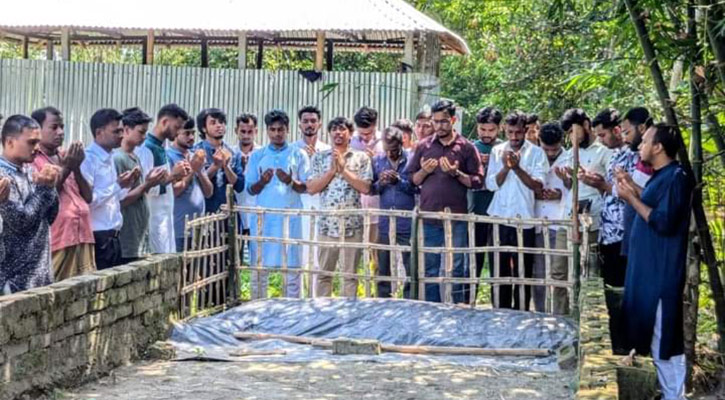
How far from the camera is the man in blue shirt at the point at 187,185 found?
396 inches

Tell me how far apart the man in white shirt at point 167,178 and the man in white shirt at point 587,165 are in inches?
129

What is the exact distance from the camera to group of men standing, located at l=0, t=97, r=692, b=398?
27.2ft

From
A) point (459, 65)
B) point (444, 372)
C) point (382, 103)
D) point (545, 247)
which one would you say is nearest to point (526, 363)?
point (444, 372)

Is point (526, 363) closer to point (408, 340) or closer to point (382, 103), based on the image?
point (408, 340)

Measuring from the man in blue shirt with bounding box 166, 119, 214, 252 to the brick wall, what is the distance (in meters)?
1.10

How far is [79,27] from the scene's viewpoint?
15078 millimetres

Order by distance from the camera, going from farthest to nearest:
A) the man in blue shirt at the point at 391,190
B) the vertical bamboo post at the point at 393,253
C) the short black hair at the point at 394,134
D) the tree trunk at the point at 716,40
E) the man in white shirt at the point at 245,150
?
the man in white shirt at the point at 245,150, the short black hair at the point at 394,134, the man in blue shirt at the point at 391,190, the vertical bamboo post at the point at 393,253, the tree trunk at the point at 716,40

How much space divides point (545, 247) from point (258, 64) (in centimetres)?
777

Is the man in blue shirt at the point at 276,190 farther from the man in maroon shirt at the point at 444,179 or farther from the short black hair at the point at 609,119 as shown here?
the short black hair at the point at 609,119

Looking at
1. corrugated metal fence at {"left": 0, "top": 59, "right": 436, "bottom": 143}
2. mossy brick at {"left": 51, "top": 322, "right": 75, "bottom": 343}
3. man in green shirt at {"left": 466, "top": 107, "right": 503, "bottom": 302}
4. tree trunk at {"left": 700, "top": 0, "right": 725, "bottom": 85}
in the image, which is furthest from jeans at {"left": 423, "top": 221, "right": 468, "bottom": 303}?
corrugated metal fence at {"left": 0, "top": 59, "right": 436, "bottom": 143}

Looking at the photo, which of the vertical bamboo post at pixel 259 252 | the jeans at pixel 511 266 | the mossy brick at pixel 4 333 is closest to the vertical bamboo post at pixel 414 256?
the jeans at pixel 511 266

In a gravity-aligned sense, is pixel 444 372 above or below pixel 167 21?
below

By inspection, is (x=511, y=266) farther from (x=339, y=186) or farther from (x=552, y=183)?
(x=339, y=186)

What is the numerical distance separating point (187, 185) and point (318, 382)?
3.11 metres
